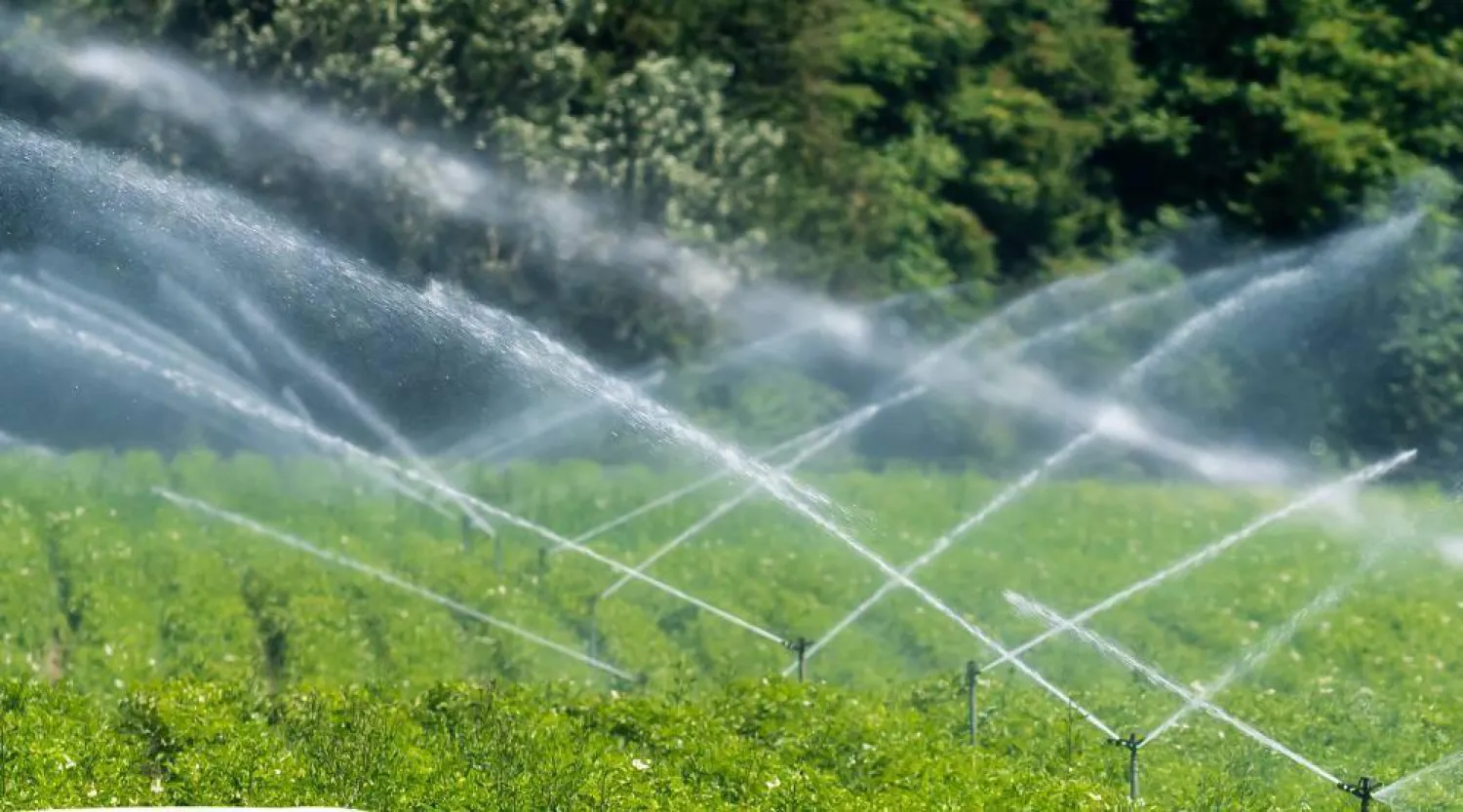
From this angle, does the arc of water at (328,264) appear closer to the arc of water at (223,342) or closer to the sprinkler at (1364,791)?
the arc of water at (223,342)

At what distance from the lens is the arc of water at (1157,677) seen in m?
16.3

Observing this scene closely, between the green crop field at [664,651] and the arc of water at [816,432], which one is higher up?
the green crop field at [664,651]

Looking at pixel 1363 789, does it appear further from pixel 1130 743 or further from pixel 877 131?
pixel 877 131

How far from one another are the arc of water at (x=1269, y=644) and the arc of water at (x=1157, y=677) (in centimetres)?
14

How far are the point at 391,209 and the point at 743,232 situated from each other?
215 inches

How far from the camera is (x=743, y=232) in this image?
38.0m

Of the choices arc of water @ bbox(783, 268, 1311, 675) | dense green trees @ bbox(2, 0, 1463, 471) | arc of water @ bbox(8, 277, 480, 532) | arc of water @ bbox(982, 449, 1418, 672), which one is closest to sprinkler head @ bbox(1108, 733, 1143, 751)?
arc of water @ bbox(982, 449, 1418, 672)

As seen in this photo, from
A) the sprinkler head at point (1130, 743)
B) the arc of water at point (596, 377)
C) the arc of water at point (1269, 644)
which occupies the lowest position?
the arc of water at point (596, 377)

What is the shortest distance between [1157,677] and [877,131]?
27.4m

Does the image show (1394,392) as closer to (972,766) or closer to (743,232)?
(743,232)

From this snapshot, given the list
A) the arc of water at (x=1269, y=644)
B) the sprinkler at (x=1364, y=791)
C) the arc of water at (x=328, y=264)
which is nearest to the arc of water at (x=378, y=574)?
the arc of water at (x=1269, y=644)

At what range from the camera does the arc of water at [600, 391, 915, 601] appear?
24663 mm

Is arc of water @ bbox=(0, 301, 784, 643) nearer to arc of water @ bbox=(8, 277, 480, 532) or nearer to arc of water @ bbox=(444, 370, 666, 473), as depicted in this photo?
arc of water @ bbox=(8, 277, 480, 532)

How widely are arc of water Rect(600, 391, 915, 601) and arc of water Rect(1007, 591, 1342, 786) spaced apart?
10.8 ft
